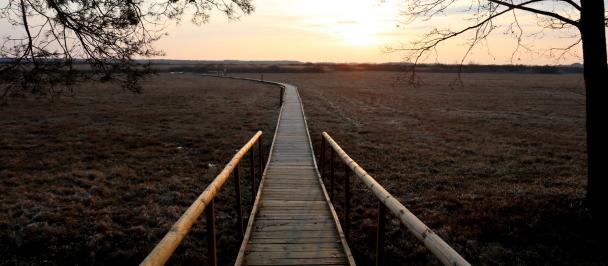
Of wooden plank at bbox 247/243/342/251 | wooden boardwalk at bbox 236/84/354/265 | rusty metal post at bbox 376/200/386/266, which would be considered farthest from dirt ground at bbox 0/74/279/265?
rusty metal post at bbox 376/200/386/266

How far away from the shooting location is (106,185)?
9367 millimetres

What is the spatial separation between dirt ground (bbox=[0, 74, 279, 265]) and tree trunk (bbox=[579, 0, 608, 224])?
18.9ft

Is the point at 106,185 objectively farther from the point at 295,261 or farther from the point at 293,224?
the point at 295,261

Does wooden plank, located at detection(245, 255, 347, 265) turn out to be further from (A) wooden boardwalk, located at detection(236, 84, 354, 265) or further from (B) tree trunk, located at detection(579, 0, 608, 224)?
(B) tree trunk, located at detection(579, 0, 608, 224)

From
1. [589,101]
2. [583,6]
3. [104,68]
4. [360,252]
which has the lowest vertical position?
[360,252]

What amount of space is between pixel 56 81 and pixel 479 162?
35.8 feet

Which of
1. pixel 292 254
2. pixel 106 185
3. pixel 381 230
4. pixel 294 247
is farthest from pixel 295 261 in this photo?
pixel 106 185

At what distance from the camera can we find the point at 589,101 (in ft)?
22.2

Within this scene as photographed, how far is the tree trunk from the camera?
6477 millimetres

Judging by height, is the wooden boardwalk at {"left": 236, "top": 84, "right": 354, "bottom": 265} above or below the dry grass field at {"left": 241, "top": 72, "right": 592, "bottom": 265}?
above

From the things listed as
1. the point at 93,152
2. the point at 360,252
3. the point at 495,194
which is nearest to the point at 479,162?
the point at 495,194

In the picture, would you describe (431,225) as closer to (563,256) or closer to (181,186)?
(563,256)

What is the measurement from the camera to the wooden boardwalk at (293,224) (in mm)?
4684

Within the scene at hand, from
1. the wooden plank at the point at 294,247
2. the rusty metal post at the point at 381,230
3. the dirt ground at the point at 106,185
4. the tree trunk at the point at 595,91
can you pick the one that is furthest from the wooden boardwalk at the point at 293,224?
the tree trunk at the point at 595,91
